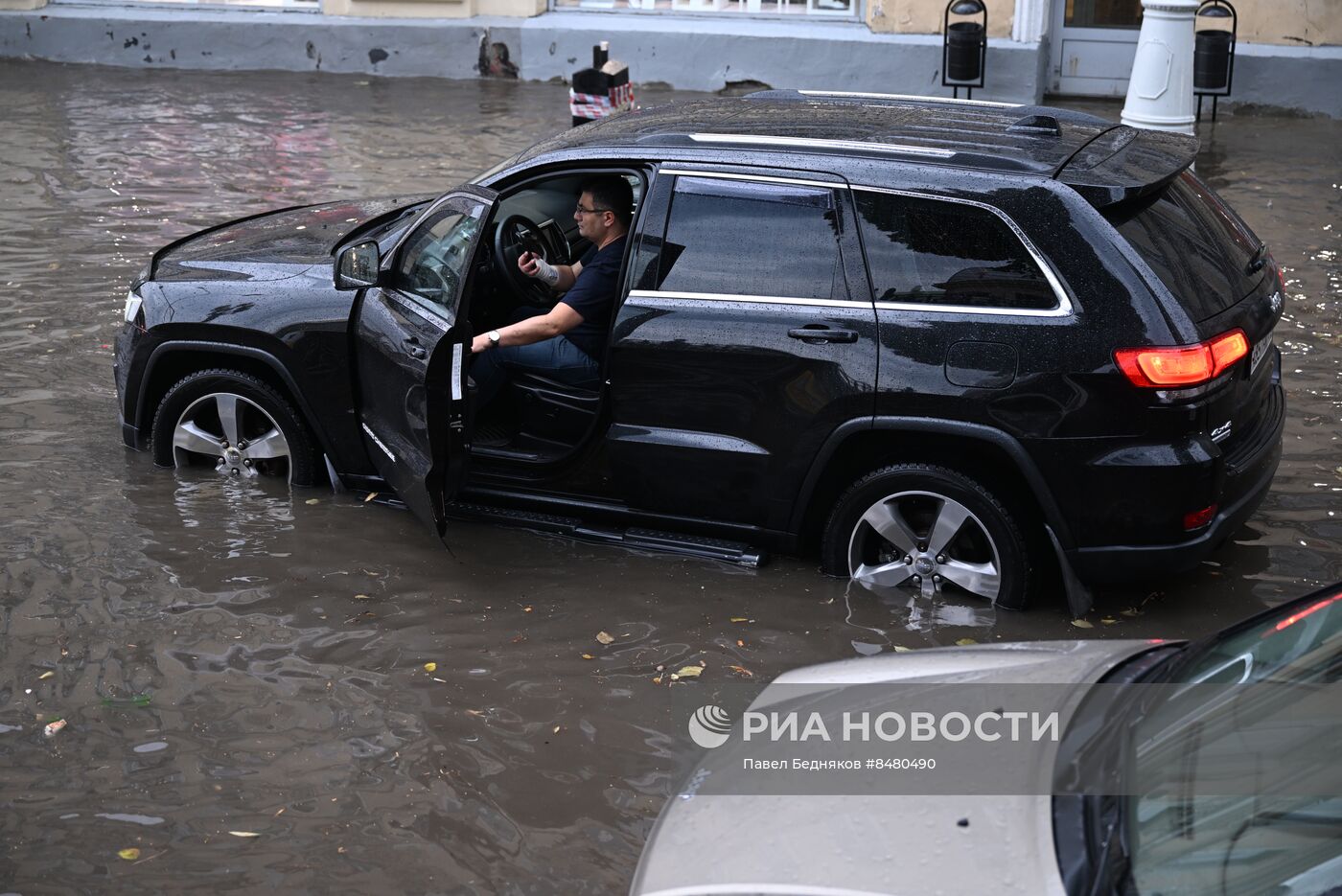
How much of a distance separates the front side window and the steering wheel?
1.20 feet

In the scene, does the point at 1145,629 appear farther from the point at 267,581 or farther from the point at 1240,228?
the point at 267,581

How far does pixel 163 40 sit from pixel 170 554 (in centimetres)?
1337

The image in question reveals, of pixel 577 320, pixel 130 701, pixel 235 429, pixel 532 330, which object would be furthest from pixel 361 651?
pixel 235 429

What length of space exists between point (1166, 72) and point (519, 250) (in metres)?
5.52

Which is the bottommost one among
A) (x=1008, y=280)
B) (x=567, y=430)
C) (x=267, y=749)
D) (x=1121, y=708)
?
(x=267, y=749)

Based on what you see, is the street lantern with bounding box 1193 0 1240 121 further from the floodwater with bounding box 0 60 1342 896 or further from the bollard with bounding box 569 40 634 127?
the bollard with bounding box 569 40 634 127

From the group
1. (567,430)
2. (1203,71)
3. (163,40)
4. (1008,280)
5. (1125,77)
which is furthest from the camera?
(163,40)

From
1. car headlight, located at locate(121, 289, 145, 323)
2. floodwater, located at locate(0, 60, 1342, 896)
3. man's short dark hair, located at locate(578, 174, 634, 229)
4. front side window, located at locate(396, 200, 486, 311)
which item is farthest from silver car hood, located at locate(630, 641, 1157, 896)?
car headlight, located at locate(121, 289, 145, 323)

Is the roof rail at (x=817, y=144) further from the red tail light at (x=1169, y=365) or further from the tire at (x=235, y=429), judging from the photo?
the tire at (x=235, y=429)

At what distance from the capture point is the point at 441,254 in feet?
17.5

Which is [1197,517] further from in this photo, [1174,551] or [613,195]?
[613,195]

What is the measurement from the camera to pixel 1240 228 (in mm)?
5172

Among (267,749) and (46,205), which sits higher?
(46,205)

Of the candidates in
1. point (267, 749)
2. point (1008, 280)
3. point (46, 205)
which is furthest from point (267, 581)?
point (46, 205)
